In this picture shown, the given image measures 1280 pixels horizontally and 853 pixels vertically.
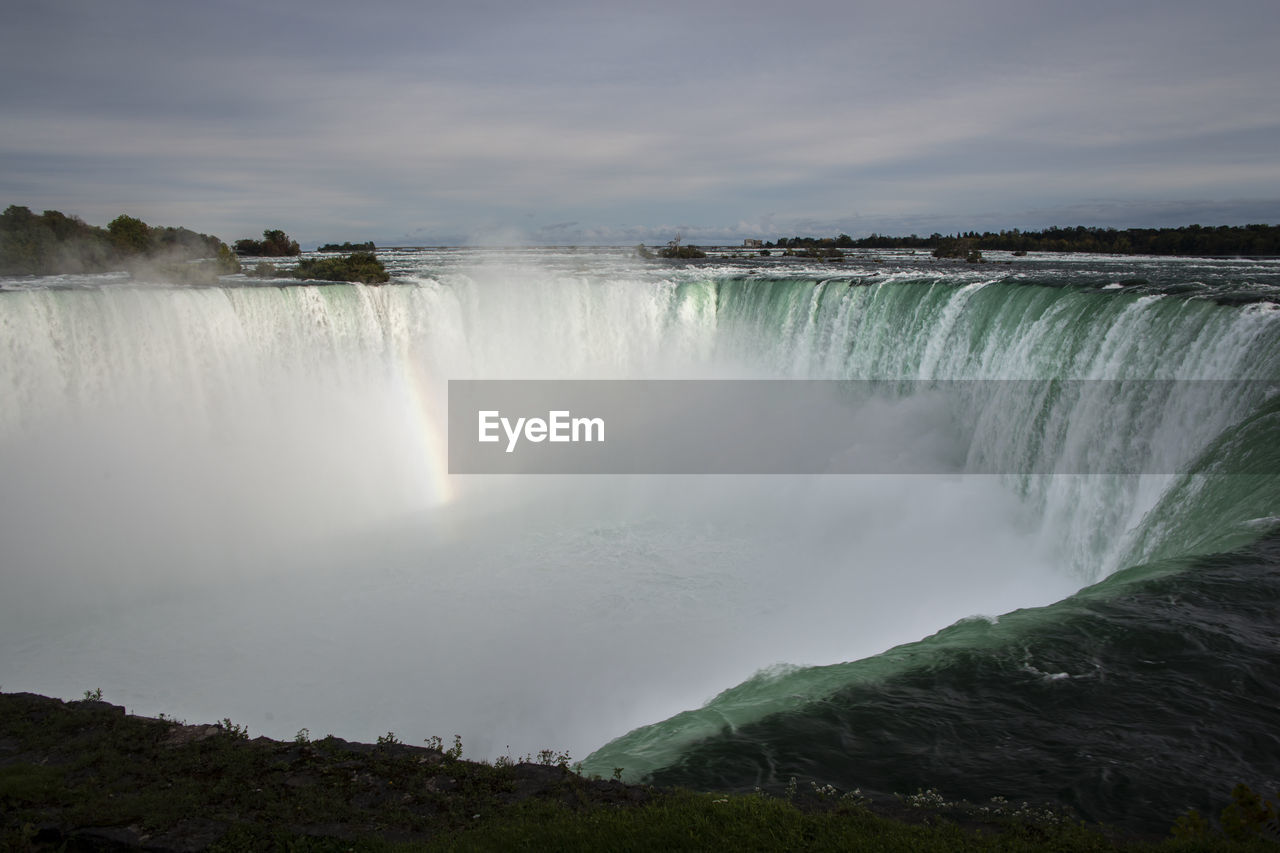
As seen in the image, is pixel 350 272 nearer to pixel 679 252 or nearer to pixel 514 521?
pixel 514 521

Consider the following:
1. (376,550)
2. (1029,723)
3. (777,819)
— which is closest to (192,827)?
(777,819)

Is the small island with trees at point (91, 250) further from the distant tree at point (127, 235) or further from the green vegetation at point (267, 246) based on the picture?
the green vegetation at point (267, 246)

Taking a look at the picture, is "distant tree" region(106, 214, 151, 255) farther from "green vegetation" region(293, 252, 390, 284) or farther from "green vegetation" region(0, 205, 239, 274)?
"green vegetation" region(293, 252, 390, 284)

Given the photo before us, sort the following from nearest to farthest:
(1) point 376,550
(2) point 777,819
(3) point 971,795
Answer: (2) point 777,819 < (3) point 971,795 < (1) point 376,550

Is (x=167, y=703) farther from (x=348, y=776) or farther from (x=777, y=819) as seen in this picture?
(x=777, y=819)

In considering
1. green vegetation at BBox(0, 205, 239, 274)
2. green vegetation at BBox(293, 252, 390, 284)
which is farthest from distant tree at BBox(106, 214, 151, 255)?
green vegetation at BBox(293, 252, 390, 284)
